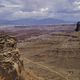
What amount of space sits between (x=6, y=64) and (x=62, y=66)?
135 feet

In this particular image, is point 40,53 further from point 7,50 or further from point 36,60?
point 7,50

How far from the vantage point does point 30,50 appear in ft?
267

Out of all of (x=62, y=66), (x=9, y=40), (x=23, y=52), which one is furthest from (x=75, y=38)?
(x=9, y=40)

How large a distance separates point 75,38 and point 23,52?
103 ft

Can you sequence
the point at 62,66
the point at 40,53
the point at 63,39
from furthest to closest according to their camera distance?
the point at 63,39, the point at 40,53, the point at 62,66

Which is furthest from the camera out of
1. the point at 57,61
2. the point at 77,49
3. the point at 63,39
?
the point at 63,39

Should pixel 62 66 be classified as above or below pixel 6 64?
below

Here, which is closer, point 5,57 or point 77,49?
point 5,57

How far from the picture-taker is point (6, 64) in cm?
1797

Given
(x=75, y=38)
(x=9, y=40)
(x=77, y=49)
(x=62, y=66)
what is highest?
(x=9, y=40)

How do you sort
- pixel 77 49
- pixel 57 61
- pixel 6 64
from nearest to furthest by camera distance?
1. pixel 6 64
2. pixel 57 61
3. pixel 77 49

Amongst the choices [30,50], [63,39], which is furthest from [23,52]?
[63,39]

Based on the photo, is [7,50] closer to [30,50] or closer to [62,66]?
[62,66]

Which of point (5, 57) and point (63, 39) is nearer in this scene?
point (5, 57)
